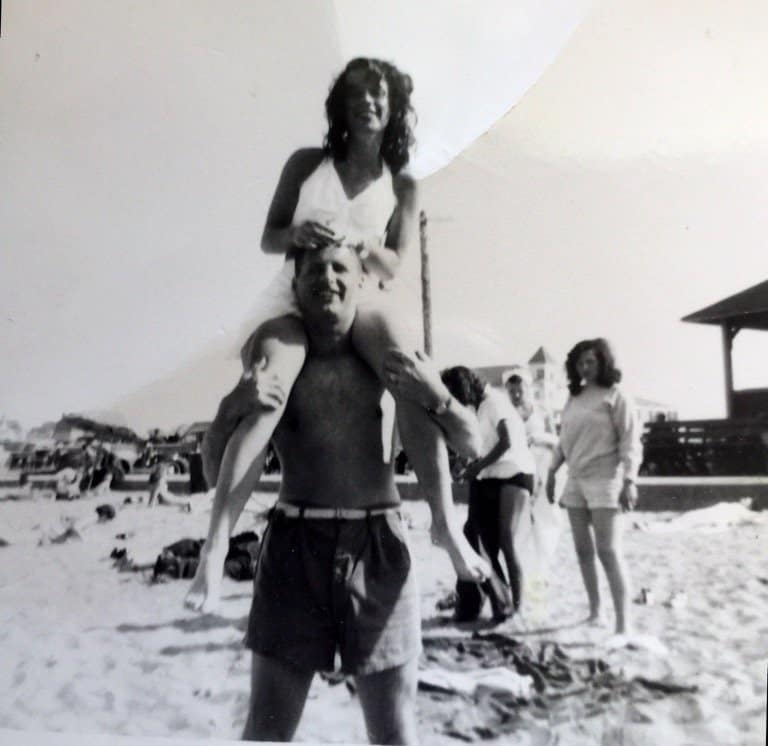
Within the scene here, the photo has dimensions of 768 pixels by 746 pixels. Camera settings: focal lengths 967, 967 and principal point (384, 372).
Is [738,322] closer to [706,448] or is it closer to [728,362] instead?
[728,362]

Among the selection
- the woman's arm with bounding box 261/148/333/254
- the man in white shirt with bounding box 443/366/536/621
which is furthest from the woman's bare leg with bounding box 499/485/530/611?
the woman's arm with bounding box 261/148/333/254

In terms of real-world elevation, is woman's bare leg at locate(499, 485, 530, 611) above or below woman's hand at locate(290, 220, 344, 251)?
below

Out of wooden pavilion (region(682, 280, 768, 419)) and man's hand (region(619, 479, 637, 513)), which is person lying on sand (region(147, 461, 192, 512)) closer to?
man's hand (region(619, 479, 637, 513))

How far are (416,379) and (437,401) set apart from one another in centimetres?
7

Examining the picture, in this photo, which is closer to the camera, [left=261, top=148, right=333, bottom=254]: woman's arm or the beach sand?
the beach sand

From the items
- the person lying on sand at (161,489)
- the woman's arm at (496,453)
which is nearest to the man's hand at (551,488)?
A: the woman's arm at (496,453)

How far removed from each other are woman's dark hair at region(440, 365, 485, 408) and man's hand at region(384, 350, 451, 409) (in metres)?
0.02

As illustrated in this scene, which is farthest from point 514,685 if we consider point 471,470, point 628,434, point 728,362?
point 728,362

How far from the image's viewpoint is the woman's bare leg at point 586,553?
1.99 m

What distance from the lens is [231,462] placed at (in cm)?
212

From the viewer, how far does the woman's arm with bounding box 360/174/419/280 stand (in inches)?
84.4

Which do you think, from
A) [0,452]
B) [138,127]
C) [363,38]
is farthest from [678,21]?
[0,452]

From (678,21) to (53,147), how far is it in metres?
1.53

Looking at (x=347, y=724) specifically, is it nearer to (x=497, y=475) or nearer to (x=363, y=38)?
(x=497, y=475)
